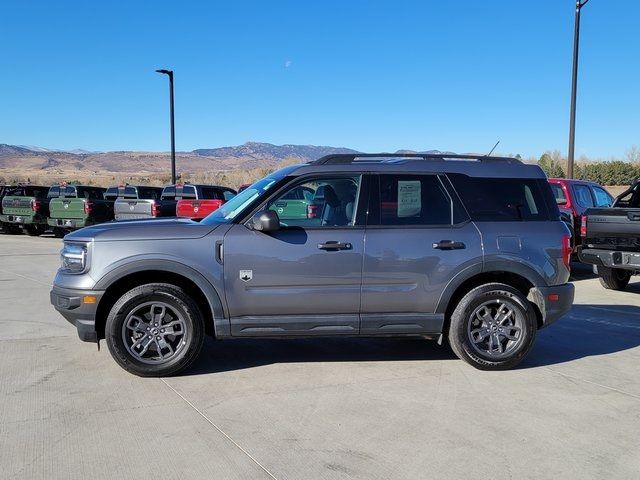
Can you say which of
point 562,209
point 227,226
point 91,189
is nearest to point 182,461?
point 227,226

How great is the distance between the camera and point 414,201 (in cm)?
564

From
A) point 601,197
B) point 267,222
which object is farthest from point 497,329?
point 601,197

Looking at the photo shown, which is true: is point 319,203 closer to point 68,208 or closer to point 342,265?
point 342,265

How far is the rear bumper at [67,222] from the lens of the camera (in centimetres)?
1925

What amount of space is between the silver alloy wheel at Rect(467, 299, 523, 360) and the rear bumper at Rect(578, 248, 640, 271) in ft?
15.1

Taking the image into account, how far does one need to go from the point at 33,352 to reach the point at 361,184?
372 cm

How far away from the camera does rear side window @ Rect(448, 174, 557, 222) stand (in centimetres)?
570

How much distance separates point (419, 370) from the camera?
559 centimetres

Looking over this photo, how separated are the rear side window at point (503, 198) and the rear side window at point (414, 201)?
0.65ft

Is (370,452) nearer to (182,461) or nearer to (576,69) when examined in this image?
(182,461)

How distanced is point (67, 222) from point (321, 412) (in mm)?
17255

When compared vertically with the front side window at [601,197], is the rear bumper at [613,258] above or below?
below

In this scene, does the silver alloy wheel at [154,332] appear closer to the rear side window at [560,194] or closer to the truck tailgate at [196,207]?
the rear side window at [560,194]

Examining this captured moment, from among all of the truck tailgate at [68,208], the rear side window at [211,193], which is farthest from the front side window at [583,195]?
the truck tailgate at [68,208]
